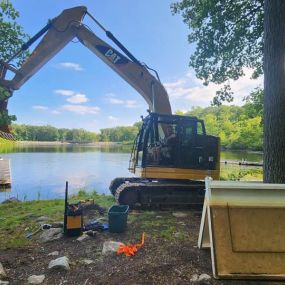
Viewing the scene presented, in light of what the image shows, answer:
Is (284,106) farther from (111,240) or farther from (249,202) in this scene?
(111,240)

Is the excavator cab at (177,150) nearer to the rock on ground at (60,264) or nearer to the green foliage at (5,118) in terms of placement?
the green foliage at (5,118)

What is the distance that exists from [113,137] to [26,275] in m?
135

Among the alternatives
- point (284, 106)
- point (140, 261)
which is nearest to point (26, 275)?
point (140, 261)

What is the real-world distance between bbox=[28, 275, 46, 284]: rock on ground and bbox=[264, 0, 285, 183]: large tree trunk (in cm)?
350

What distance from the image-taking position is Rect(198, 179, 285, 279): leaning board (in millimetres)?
3258

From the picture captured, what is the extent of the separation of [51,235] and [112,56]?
511 cm

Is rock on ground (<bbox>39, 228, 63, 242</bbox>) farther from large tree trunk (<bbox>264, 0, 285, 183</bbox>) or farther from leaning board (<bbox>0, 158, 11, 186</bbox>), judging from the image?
leaning board (<bbox>0, 158, 11, 186</bbox>)

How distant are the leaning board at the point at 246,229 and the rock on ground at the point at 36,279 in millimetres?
1927

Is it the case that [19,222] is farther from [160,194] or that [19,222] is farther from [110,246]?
[160,194]

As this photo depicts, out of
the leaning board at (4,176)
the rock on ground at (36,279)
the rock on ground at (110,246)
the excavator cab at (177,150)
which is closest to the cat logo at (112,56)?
the excavator cab at (177,150)

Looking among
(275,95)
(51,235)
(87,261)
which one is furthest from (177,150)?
(87,261)

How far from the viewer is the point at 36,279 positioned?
134 inches

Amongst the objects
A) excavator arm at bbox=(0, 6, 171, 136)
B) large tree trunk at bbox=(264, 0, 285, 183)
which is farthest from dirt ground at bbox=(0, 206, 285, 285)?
excavator arm at bbox=(0, 6, 171, 136)

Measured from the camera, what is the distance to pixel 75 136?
14375 cm
